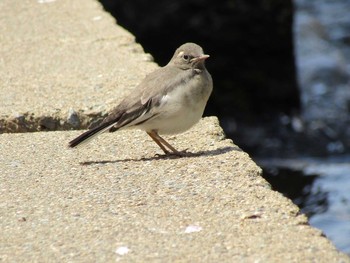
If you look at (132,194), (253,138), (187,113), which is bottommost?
(253,138)

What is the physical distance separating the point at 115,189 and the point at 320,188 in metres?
4.27

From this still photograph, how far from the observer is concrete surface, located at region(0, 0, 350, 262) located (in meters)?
3.36

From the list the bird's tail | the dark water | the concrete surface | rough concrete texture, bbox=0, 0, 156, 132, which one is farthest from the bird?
the dark water

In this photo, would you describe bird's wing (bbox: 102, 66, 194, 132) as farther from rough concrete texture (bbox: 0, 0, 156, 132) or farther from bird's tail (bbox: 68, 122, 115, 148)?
rough concrete texture (bbox: 0, 0, 156, 132)

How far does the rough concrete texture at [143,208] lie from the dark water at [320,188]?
2.61 m

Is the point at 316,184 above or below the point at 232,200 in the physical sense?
below

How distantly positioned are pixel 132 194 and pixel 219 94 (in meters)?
6.00

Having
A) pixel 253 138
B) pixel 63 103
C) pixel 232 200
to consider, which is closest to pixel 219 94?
pixel 253 138

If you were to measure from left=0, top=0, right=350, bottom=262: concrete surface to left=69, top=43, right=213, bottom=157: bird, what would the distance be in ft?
0.41

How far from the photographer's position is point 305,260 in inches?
126

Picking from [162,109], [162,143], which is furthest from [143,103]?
[162,143]

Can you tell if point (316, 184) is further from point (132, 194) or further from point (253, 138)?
point (132, 194)

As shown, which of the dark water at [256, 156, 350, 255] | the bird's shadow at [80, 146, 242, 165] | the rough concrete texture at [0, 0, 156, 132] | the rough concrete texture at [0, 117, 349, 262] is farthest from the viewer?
the dark water at [256, 156, 350, 255]

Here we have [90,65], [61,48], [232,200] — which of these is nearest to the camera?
[232,200]
